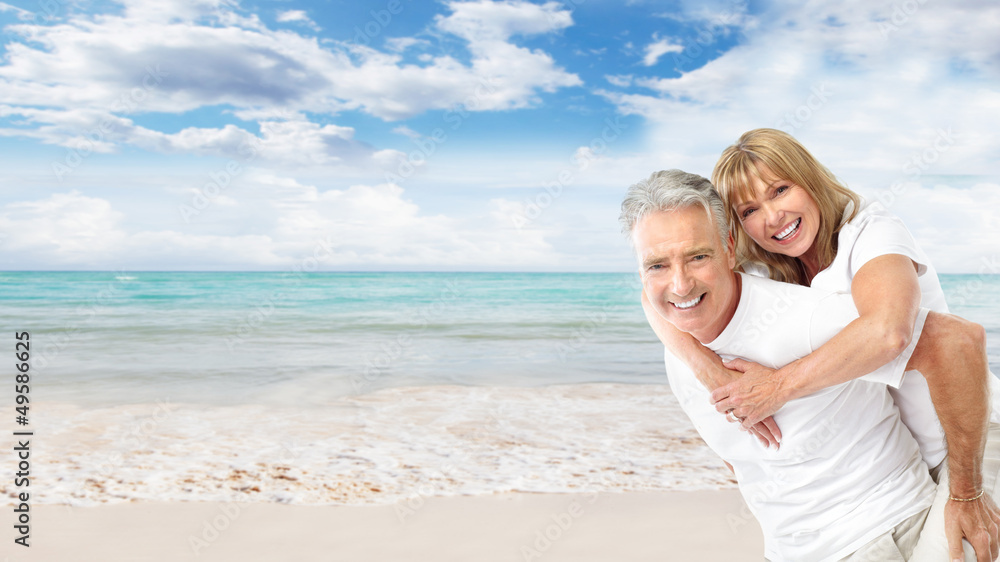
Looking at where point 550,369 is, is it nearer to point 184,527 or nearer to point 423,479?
point 423,479

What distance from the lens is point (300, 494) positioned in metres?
4.86

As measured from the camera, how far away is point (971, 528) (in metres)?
1.80

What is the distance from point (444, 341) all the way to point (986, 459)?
13.1 m

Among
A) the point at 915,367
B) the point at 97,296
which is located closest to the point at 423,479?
the point at 915,367

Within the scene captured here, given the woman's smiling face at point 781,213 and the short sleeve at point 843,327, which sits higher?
the woman's smiling face at point 781,213

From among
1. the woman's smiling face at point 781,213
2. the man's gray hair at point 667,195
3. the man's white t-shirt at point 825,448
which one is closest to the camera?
the man's white t-shirt at point 825,448

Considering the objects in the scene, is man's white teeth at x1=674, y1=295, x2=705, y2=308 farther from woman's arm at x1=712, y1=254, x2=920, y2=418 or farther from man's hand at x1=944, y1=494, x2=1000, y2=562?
man's hand at x1=944, y1=494, x2=1000, y2=562

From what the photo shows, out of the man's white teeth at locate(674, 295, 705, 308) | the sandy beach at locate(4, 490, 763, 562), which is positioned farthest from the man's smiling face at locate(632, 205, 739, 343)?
the sandy beach at locate(4, 490, 763, 562)

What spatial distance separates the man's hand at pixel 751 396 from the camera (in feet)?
6.39

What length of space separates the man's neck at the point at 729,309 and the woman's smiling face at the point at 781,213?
18.4 inches

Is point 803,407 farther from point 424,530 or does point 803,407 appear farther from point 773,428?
point 424,530

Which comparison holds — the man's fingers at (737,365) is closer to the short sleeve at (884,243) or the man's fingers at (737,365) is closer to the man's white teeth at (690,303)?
the man's white teeth at (690,303)

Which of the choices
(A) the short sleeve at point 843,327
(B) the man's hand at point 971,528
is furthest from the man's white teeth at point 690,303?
(B) the man's hand at point 971,528

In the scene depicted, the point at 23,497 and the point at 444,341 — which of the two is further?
the point at 444,341
